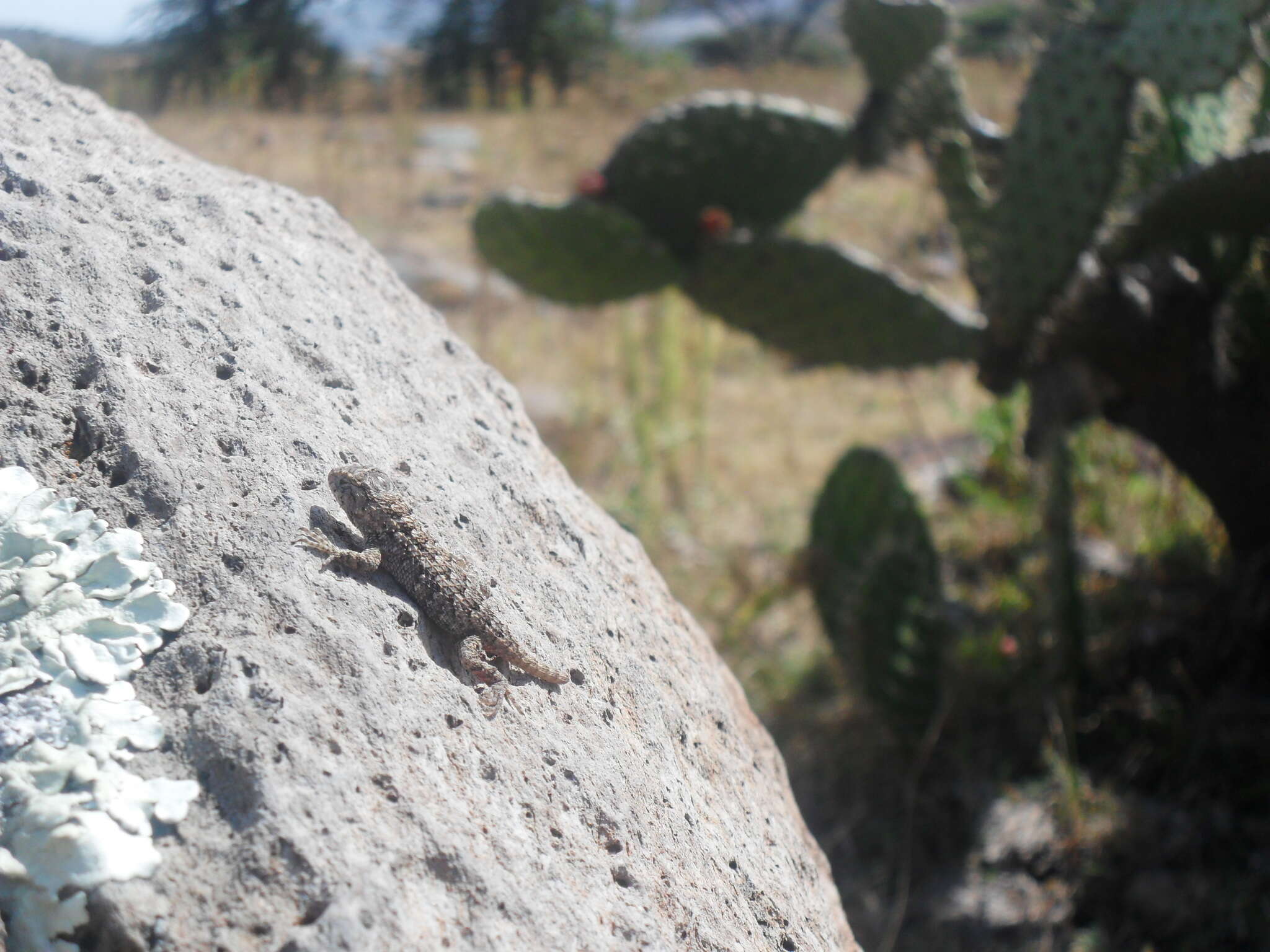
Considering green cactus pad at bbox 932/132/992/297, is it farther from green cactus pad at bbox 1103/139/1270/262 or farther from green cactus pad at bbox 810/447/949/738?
green cactus pad at bbox 810/447/949/738

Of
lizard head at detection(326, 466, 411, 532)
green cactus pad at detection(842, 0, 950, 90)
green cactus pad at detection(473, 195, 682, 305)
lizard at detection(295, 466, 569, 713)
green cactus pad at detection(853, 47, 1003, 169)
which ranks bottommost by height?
green cactus pad at detection(473, 195, 682, 305)

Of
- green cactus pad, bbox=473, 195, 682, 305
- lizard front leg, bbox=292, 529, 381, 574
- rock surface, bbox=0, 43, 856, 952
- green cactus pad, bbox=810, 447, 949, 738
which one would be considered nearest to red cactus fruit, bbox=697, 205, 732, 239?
green cactus pad, bbox=473, 195, 682, 305

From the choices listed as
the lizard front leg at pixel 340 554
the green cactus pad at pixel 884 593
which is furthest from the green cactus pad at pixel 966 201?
the lizard front leg at pixel 340 554

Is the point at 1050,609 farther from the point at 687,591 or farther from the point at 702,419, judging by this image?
the point at 702,419

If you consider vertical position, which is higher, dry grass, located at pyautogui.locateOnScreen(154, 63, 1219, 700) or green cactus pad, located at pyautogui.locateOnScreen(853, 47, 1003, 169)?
green cactus pad, located at pyautogui.locateOnScreen(853, 47, 1003, 169)

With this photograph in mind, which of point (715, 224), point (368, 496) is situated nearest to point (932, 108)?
point (715, 224)

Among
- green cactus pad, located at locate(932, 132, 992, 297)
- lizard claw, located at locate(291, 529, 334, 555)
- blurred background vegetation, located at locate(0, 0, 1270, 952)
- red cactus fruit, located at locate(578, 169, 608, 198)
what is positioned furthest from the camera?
red cactus fruit, located at locate(578, 169, 608, 198)
